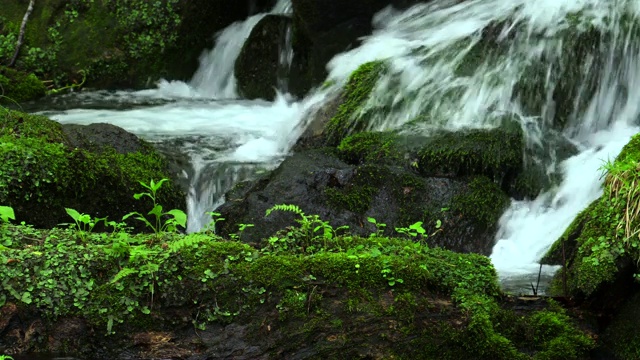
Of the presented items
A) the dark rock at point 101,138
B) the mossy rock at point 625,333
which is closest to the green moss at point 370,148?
the dark rock at point 101,138

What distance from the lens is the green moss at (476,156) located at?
26.3 ft

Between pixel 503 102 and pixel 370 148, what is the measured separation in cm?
177

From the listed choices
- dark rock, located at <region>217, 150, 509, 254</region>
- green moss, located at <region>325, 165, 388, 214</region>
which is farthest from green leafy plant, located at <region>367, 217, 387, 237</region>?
green moss, located at <region>325, 165, 388, 214</region>

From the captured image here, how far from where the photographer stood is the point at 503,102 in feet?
29.8

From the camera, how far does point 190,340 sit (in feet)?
14.3

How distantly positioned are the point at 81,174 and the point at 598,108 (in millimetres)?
5833

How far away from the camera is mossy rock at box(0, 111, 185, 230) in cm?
688

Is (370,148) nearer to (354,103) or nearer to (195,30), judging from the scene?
(354,103)

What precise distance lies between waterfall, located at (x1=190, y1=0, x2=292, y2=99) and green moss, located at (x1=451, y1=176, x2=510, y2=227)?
23.4 feet

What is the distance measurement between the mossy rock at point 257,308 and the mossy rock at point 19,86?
9.79m

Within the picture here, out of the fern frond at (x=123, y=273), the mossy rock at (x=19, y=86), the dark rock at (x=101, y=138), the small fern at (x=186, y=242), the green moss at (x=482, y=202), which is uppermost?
the mossy rock at (x=19, y=86)

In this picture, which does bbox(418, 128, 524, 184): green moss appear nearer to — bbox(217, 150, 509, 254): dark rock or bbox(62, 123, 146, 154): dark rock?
bbox(217, 150, 509, 254): dark rock

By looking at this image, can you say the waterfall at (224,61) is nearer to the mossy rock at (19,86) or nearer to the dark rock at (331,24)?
the dark rock at (331,24)

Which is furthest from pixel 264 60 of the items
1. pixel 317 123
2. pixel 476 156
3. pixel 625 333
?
pixel 625 333
